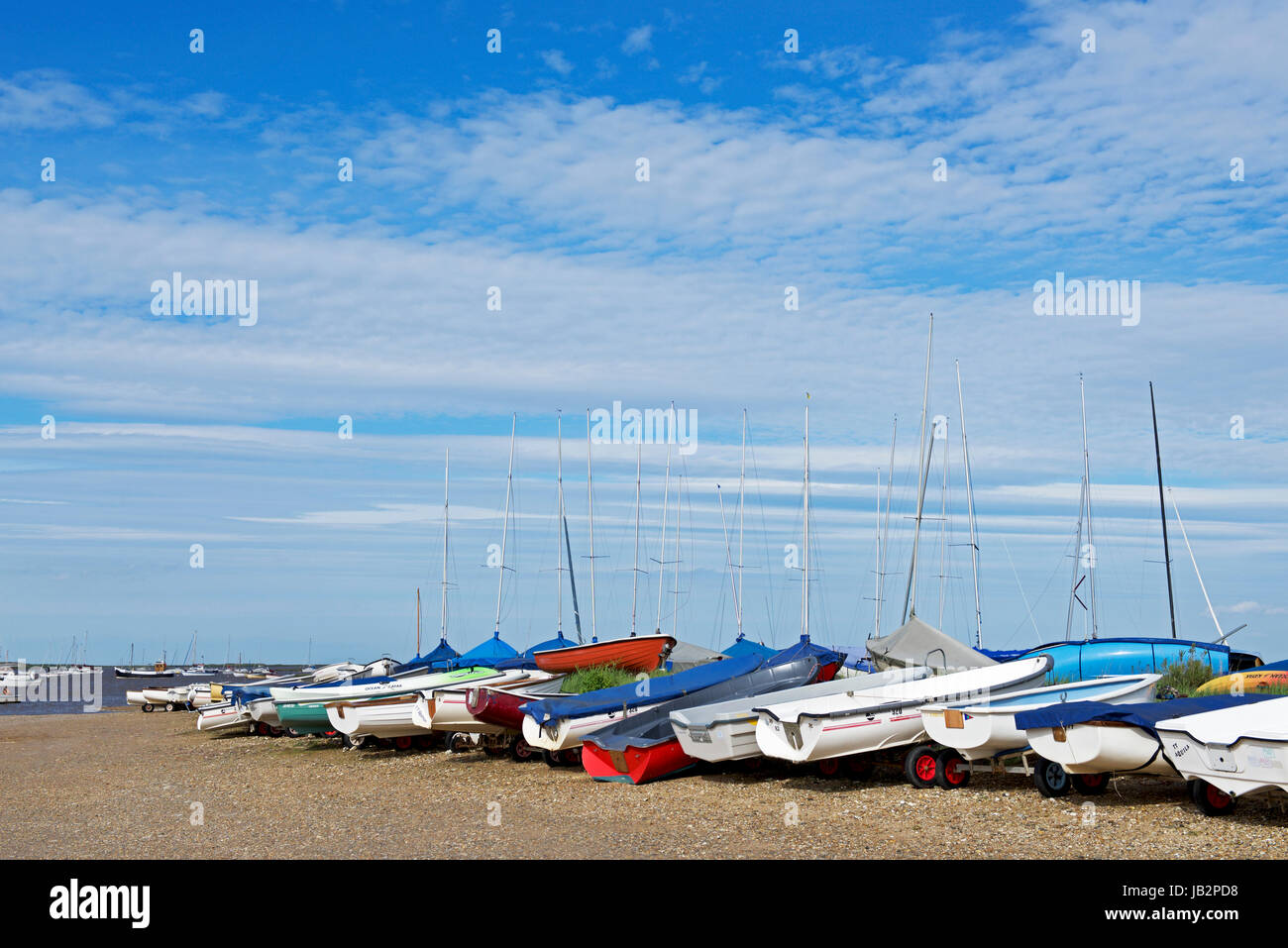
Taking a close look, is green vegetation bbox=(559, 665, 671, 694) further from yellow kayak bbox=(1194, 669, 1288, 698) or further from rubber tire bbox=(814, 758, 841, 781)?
yellow kayak bbox=(1194, 669, 1288, 698)

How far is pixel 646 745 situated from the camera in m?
17.2

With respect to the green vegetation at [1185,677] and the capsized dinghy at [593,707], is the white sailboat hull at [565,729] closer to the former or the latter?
the capsized dinghy at [593,707]

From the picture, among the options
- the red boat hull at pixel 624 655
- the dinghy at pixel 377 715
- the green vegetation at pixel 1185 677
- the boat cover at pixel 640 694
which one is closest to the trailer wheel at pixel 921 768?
the boat cover at pixel 640 694

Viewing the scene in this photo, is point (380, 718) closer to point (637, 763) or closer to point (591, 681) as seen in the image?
point (591, 681)

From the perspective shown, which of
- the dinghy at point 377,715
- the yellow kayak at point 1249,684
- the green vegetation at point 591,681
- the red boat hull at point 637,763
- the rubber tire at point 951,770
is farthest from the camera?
the green vegetation at point 591,681

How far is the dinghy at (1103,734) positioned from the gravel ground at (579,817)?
1.74 feet

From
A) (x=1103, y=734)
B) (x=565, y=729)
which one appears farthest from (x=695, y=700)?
(x=1103, y=734)

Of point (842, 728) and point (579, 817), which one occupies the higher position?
point (842, 728)

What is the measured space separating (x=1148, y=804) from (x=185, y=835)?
11.9 m

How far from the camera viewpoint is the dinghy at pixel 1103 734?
12.9 metres

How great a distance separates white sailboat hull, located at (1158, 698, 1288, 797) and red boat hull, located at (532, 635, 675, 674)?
20642 millimetres

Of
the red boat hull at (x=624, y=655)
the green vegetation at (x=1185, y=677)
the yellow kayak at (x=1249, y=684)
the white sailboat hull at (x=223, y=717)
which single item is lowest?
the white sailboat hull at (x=223, y=717)

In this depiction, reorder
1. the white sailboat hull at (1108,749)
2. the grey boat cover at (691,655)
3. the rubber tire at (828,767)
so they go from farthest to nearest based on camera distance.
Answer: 1. the grey boat cover at (691,655)
2. the rubber tire at (828,767)
3. the white sailboat hull at (1108,749)

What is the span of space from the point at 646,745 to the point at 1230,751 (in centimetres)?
818
